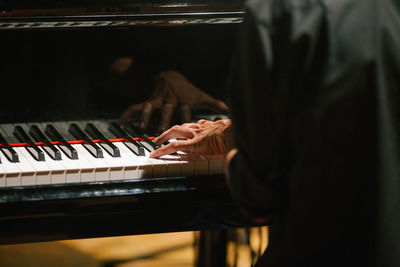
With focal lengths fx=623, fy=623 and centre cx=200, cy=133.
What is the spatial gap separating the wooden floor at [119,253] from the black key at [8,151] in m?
1.49

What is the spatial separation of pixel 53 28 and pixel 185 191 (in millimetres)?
632

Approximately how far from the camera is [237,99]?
1221mm

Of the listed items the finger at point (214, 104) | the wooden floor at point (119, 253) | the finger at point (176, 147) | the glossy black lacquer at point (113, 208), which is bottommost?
the wooden floor at point (119, 253)

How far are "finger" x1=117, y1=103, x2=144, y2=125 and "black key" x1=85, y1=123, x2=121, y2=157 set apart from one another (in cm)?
8

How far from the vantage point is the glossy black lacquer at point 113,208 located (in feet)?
5.57

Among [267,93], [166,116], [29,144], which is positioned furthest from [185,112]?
[267,93]

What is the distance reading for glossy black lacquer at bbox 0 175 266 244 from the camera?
170cm

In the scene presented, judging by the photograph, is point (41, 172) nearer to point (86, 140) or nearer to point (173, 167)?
point (86, 140)

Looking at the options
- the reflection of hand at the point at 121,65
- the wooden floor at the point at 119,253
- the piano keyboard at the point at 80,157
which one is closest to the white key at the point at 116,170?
the piano keyboard at the point at 80,157

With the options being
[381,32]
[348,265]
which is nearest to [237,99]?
[381,32]

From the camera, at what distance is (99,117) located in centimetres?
198

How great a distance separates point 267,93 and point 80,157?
81 centimetres

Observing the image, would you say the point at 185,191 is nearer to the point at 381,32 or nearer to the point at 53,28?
the point at 53,28

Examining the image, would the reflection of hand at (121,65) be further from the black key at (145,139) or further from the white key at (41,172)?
the white key at (41,172)
